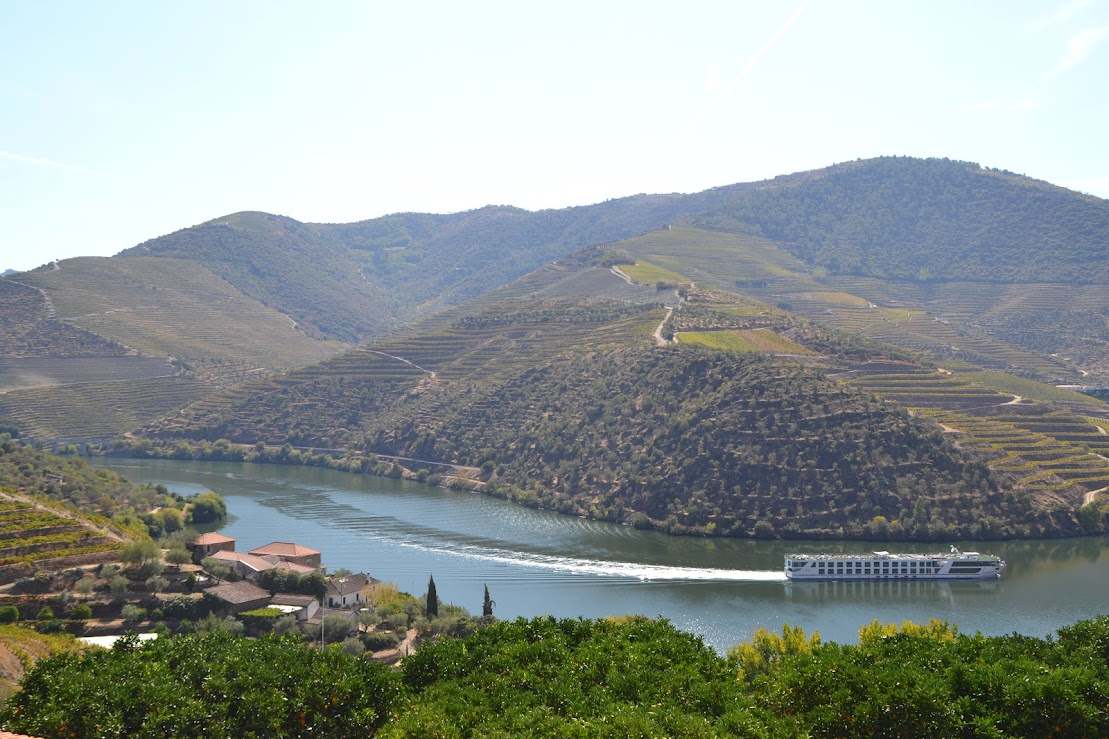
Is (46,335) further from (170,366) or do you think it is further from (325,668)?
(325,668)

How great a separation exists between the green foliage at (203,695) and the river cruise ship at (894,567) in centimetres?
3769

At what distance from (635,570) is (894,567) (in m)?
15.5

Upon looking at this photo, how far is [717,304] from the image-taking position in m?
113

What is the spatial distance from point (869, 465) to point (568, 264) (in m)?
93.7

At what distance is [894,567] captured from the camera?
58.5 m

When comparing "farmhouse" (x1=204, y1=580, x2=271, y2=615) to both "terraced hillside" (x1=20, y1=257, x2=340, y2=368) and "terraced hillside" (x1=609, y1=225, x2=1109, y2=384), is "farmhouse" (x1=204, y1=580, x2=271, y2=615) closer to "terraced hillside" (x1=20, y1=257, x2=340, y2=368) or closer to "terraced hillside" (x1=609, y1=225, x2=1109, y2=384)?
"terraced hillside" (x1=609, y1=225, x2=1109, y2=384)

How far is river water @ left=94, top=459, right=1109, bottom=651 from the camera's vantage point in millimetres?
50094

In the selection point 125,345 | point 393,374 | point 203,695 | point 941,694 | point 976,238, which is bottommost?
point 203,695

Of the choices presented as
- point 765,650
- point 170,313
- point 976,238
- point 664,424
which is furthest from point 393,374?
point 976,238

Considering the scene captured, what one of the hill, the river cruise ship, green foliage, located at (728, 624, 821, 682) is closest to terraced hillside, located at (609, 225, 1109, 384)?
the hill

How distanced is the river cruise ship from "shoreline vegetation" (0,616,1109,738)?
1216 inches

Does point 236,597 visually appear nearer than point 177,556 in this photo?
Yes

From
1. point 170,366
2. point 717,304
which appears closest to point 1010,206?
point 717,304

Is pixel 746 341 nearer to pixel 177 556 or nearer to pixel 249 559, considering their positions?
pixel 249 559
